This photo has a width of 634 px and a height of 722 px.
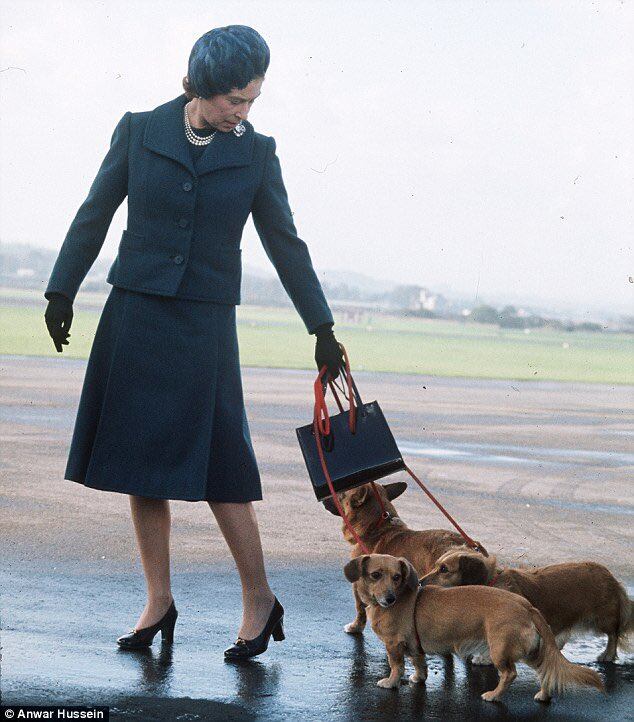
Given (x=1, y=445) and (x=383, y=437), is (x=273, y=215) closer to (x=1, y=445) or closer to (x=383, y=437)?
(x=383, y=437)

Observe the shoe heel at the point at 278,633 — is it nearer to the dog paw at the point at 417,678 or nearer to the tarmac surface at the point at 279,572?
the tarmac surface at the point at 279,572

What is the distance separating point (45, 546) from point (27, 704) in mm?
2738

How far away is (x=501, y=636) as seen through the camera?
466 cm

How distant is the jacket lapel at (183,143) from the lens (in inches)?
194

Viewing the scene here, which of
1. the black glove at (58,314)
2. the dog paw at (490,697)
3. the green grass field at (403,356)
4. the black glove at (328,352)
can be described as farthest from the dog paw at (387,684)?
the green grass field at (403,356)

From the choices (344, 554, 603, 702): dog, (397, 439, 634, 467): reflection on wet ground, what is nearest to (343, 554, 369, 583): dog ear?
(344, 554, 603, 702): dog

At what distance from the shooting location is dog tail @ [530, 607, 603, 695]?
4664mm

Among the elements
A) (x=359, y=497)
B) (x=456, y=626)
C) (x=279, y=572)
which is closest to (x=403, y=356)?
(x=279, y=572)

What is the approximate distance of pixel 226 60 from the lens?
4762 mm

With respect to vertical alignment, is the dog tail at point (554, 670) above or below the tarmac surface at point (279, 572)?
above

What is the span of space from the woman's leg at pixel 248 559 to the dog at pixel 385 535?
0.45 m

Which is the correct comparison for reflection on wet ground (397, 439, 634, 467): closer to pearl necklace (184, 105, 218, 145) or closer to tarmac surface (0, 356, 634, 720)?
tarmac surface (0, 356, 634, 720)

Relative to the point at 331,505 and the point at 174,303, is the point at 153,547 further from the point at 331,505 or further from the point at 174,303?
the point at 174,303

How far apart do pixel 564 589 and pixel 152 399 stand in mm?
1877
